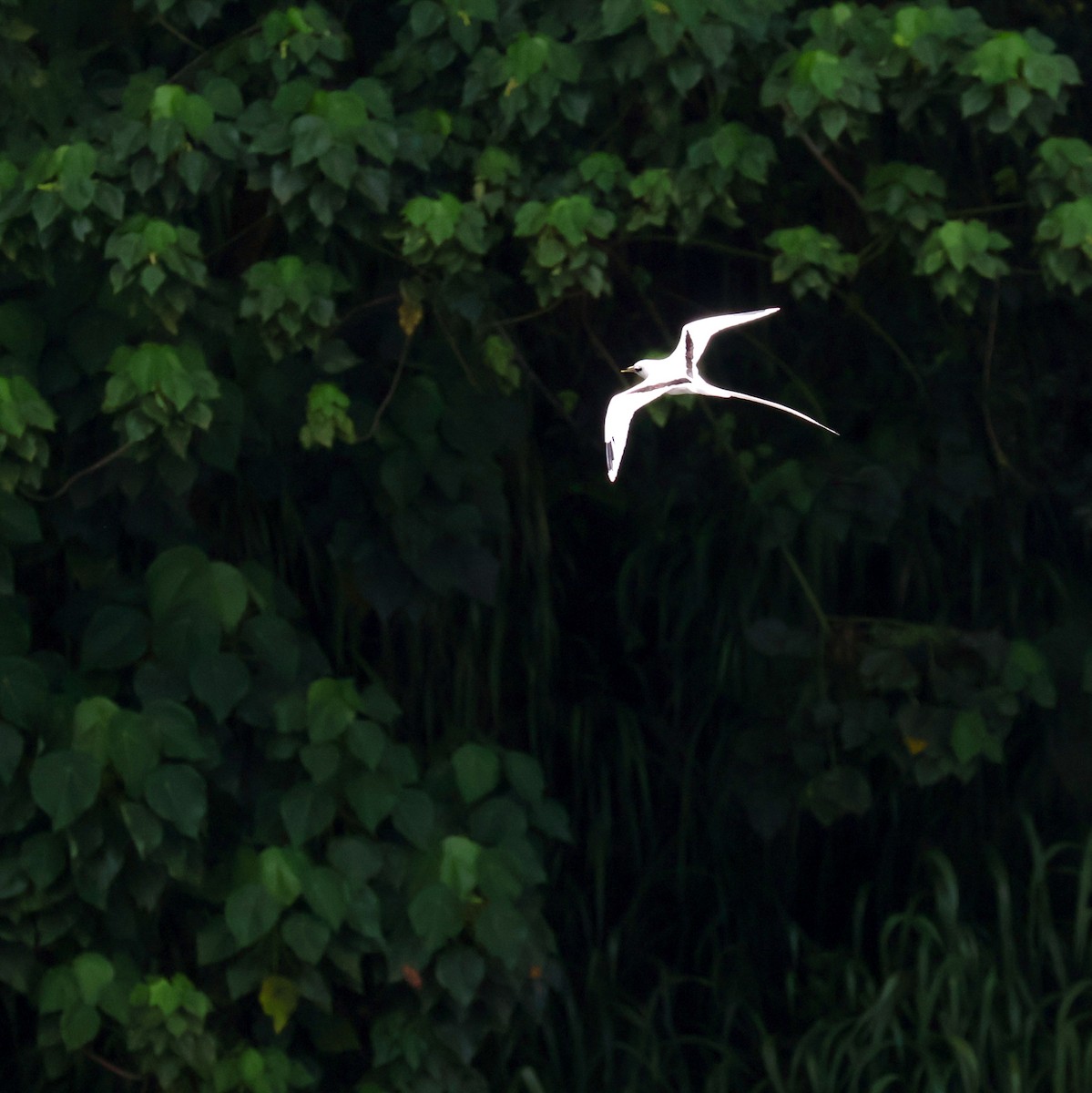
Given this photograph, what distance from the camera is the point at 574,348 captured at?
489cm

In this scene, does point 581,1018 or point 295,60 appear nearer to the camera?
point 295,60

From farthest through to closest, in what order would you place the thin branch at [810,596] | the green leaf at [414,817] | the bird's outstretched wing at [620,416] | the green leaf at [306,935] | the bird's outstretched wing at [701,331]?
1. the thin branch at [810,596]
2. the green leaf at [414,817]
3. the green leaf at [306,935]
4. the bird's outstretched wing at [701,331]
5. the bird's outstretched wing at [620,416]

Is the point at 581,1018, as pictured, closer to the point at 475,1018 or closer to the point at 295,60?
the point at 475,1018

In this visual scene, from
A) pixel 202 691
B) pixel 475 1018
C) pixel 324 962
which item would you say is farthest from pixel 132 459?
pixel 475 1018

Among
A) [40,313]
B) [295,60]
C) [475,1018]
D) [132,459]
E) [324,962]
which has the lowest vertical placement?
[475,1018]

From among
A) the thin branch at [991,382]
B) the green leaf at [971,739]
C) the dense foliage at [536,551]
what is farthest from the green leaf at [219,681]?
the thin branch at [991,382]

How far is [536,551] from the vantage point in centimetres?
483

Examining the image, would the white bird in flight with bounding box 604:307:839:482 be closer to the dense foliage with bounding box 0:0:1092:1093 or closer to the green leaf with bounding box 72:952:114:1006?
the dense foliage with bounding box 0:0:1092:1093

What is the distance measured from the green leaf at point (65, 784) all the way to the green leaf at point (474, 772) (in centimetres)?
87

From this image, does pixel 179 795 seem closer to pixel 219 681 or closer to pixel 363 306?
pixel 219 681

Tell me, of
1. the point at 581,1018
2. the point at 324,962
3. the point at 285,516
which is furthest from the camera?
the point at 581,1018

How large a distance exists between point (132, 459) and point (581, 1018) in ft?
6.36

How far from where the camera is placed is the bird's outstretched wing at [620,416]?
2325 millimetres

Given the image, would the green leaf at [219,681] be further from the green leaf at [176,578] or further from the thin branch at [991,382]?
the thin branch at [991,382]
